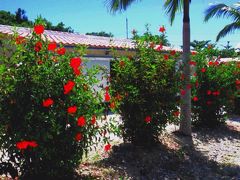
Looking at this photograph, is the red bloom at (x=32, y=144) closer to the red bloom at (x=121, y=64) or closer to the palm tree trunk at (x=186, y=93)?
the red bloom at (x=121, y=64)

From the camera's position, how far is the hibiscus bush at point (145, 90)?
6.25 meters

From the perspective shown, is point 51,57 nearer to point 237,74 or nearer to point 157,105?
point 157,105

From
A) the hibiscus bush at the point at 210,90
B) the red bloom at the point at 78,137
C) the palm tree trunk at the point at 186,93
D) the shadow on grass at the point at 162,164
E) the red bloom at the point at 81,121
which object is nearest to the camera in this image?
the red bloom at the point at 81,121

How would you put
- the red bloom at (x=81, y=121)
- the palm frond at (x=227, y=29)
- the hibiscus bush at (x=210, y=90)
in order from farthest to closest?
1. the palm frond at (x=227, y=29)
2. the hibiscus bush at (x=210, y=90)
3. the red bloom at (x=81, y=121)

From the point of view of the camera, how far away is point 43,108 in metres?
4.22

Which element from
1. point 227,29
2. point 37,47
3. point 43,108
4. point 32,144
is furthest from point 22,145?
point 227,29

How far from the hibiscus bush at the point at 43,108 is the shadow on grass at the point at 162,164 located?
3.61ft

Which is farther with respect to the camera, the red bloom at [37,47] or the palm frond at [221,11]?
the palm frond at [221,11]

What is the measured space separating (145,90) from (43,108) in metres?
2.56

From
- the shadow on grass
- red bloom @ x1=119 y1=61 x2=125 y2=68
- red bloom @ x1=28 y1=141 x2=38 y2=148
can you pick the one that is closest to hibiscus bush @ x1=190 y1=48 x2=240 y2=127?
the shadow on grass

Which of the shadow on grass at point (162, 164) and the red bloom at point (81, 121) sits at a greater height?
the red bloom at point (81, 121)

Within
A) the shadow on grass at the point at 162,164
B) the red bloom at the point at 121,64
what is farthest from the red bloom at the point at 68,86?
the red bloom at the point at 121,64

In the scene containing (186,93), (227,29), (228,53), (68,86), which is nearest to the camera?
(68,86)

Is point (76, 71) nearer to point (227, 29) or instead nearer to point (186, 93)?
point (186, 93)
